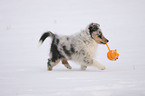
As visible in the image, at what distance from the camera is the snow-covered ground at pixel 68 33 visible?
394 centimetres

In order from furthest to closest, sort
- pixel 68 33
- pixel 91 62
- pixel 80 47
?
1. pixel 68 33
2. pixel 80 47
3. pixel 91 62

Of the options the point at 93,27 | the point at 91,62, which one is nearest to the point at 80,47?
the point at 91,62

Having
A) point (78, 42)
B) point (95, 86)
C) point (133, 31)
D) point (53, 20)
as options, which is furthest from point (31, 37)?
point (95, 86)

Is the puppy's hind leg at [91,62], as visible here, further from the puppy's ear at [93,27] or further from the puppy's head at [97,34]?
the puppy's ear at [93,27]

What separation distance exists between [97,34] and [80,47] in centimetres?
48

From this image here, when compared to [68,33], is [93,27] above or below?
below

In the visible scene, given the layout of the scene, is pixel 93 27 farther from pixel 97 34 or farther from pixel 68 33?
pixel 68 33

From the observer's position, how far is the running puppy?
18.8ft

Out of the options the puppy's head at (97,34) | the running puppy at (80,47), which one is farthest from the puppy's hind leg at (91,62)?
the puppy's head at (97,34)

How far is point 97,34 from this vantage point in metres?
5.73

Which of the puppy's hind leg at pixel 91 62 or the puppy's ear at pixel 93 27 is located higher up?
the puppy's ear at pixel 93 27

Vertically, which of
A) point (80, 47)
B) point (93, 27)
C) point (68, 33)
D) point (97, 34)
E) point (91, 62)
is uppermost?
point (68, 33)

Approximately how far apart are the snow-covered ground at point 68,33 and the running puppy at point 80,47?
0.82ft

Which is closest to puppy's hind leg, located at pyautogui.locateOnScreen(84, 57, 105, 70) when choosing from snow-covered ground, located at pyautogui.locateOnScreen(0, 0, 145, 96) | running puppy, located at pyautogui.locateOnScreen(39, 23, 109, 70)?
running puppy, located at pyautogui.locateOnScreen(39, 23, 109, 70)
